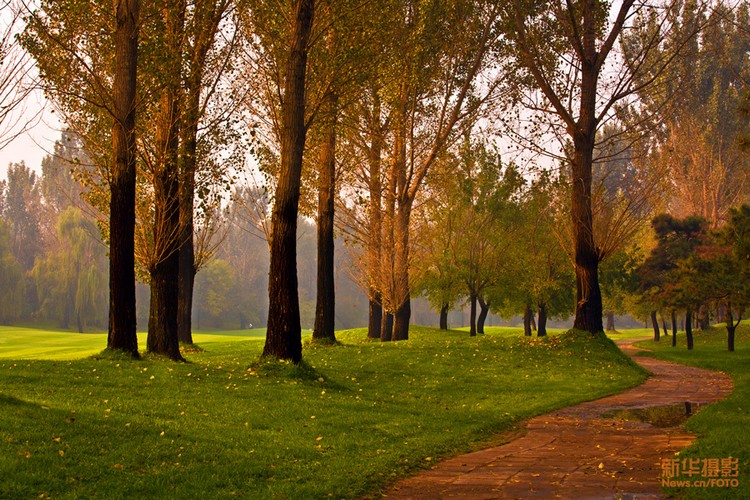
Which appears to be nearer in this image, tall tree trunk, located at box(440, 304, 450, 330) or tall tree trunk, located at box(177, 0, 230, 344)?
tall tree trunk, located at box(177, 0, 230, 344)

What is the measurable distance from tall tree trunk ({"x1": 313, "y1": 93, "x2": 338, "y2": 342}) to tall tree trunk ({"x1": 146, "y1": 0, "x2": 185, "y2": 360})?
5.70 meters

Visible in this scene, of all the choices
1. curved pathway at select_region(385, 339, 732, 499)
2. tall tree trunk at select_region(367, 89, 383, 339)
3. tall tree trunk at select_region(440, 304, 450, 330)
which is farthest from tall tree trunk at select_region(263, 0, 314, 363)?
tall tree trunk at select_region(440, 304, 450, 330)

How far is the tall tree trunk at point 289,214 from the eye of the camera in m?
15.1

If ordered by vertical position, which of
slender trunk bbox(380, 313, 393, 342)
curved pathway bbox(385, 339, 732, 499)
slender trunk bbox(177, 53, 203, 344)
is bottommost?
curved pathway bbox(385, 339, 732, 499)

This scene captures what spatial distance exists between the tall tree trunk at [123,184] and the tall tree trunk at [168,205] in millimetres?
1172

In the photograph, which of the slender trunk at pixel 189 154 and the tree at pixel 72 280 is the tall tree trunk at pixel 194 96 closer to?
the slender trunk at pixel 189 154

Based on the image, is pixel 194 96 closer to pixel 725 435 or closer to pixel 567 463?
pixel 567 463

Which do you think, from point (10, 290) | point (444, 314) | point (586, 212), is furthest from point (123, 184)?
point (10, 290)

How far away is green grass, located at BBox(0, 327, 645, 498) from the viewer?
700 centimetres

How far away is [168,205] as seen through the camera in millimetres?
17328

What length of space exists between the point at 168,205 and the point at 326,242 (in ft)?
21.0

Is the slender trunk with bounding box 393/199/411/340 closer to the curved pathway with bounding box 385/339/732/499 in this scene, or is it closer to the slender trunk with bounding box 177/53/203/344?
the slender trunk with bounding box 177/53/203/344

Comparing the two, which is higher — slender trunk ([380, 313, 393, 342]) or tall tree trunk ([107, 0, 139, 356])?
tall tree trunk ([107, 0, 139, 356])

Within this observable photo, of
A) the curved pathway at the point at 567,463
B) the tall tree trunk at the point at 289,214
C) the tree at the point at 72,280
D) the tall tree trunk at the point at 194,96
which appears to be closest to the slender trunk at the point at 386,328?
the tall tree trunk at the point at 194,96
